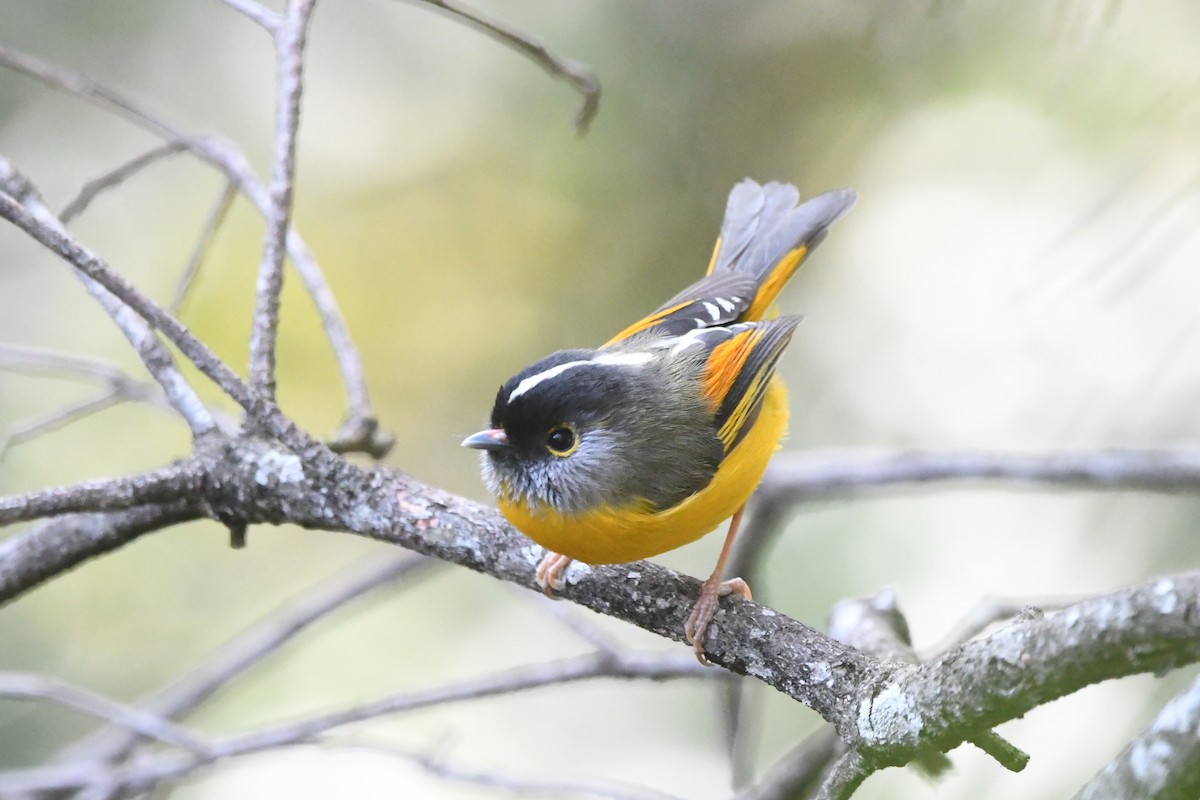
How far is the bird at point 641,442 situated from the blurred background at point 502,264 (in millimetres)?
1824

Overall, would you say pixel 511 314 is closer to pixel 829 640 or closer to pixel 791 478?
pixel 791 478

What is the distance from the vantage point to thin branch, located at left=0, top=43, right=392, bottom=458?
249cm

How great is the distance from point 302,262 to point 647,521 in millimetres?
1030

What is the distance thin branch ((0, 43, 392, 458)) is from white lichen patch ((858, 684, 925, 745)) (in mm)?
1353

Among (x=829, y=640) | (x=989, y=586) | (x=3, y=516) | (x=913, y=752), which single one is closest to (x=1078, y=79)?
(x=989, y=586)

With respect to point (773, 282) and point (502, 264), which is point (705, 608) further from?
point (502, 264)

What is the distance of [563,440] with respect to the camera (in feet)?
8.06

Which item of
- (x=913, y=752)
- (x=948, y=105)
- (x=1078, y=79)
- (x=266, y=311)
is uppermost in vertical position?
(x=948, y=105)

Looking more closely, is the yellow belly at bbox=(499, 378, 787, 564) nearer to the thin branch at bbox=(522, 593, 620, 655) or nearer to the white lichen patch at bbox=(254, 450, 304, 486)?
the thin branch at bbox=(522, 593, 620, 655)

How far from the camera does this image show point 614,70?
506cm

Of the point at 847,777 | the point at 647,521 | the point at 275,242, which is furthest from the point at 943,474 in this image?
the point at 275,242

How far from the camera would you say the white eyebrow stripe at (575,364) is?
2.39 metres

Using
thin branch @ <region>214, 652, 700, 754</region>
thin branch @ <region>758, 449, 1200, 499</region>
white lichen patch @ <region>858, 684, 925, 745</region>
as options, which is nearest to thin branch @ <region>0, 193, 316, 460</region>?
thin branch @ <region>214, 652, 700, 754</region>

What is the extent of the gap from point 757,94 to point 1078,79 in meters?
1.72
